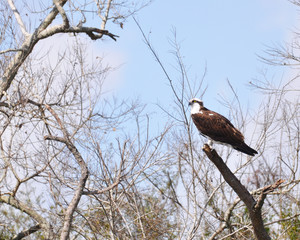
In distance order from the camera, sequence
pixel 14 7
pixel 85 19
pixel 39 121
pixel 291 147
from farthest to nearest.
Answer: pixel 14 7 → pixel 85 19 → pixel 39 121 → pixel 291 147

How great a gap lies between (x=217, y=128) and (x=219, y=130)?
54 mm

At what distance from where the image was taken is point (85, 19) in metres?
12.1

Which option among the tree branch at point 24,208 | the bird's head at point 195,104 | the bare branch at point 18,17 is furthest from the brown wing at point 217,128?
the bare branch at point 18,17

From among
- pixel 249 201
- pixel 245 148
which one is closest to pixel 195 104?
pixel 245 148

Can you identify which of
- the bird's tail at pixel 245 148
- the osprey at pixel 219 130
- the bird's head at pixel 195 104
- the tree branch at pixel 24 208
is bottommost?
the bird's tail at pixel 245 148

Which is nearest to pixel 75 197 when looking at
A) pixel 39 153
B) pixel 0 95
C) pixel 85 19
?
pixel 39 153

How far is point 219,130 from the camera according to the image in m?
7.27

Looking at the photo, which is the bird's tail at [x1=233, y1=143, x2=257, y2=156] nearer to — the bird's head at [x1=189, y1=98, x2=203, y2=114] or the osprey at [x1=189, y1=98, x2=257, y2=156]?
the osprey at [x1=189, y1=98, x2=257, y2=156]

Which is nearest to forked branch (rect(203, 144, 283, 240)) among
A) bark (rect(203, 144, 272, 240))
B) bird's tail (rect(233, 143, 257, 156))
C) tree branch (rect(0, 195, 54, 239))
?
bark (rect(203, 144, 272, 240))

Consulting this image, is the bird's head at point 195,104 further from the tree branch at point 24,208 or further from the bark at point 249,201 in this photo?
the tree branch at point 24,208

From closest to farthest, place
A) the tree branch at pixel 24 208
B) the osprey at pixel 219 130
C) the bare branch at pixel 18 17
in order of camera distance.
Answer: the osprey at pixel 219 130, the tree branch at pixel 24 208, the bare branch at pixel 18 17

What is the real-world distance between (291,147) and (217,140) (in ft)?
9.51

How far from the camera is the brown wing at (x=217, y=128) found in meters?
7.18

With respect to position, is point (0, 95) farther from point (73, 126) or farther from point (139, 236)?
point (139, 236)
